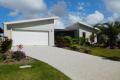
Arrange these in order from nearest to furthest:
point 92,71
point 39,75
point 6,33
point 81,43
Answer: point 39,75
point 92,71
point 6,33
point 81,43

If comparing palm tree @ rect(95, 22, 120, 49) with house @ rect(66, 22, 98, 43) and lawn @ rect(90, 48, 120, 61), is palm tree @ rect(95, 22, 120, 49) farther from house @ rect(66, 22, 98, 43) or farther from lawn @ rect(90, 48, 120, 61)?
lawn @ rect(90, 48, 120, 61)

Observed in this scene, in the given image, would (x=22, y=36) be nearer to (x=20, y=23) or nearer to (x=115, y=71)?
(x=20, y=23)

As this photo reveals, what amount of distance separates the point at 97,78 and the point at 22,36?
18.5m

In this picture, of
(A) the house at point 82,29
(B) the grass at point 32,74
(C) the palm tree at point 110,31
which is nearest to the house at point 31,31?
(A) the house at point 82,29

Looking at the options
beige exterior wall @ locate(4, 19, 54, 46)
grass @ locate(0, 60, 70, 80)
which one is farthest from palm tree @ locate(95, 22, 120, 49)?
grass @ locate(0, 60, 70, 80)

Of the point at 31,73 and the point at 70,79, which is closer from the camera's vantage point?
the point at 70,79

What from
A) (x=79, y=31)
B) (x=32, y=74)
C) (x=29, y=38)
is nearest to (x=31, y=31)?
(x=29, y=38)

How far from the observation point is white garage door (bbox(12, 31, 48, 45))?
26.5 m

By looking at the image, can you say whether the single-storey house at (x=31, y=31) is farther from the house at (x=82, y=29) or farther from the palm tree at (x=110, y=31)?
the palm tree at (x=110, y=31)

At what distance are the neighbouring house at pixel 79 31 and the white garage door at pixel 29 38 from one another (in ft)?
19.1

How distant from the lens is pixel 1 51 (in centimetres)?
1816

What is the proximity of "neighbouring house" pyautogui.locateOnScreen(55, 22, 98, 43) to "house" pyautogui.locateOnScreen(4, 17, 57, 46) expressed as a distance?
520 centimetres

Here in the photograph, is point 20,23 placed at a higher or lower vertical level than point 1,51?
higher

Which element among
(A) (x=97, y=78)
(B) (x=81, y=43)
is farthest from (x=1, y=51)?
(B) (x=81, y=43)
